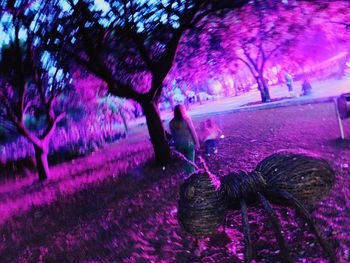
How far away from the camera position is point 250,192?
1938 mm

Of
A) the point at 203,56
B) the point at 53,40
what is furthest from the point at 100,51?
the point at 203,56

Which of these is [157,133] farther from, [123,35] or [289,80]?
[289,80]

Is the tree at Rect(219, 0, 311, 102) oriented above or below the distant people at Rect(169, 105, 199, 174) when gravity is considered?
above

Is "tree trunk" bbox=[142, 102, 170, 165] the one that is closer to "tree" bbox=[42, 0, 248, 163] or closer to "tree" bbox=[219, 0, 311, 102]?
"tree" bbox=[42, 0, 248, 163]

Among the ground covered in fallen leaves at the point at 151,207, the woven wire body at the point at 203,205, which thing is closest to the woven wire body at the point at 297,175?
the woven wire body at the point at 203,205

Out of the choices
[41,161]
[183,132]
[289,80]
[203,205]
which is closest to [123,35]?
[183,132]

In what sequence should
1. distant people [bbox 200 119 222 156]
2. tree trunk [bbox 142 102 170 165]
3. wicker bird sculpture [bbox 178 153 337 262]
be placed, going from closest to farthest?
1. wicker bird sculpture [bbox 178 153 337 262]
2. distant people [bbox 200 119 222 156]
3. tree trunk [bbox 142 102 170 165]

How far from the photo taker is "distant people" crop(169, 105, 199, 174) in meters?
4.68

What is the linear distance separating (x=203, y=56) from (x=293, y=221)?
2651 millimetres

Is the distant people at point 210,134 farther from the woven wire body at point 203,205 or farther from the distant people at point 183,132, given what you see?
the woven wire body at point 203,205

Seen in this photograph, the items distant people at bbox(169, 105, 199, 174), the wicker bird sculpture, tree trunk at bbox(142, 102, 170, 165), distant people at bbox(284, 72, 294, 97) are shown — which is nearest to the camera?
the wicker bird sculpture

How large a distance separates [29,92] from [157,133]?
482 cm

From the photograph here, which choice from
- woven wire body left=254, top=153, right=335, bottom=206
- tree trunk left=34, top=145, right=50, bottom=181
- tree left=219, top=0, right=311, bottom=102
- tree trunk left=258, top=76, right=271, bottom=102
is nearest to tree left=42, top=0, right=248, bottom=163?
tree left=219, top=0, right=311, bottom=102

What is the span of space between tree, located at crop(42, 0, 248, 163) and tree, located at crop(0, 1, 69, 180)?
5.03 feet
